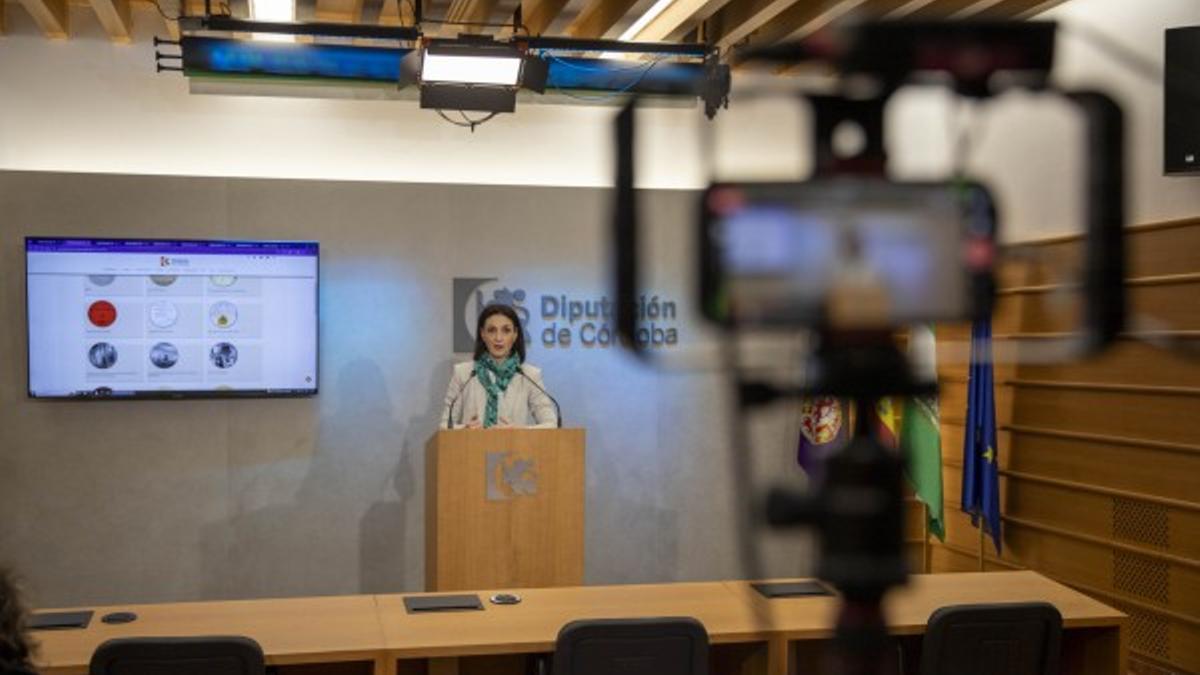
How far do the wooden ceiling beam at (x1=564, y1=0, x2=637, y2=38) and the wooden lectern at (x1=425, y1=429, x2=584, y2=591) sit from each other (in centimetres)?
239

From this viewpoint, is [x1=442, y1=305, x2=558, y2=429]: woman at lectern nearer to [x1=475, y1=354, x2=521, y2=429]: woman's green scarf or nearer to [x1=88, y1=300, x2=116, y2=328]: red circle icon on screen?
[x1=475, y1=354, x2=521, y2=429]: woman's green scarf

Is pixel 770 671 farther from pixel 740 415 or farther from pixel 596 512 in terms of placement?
pixel 596 512

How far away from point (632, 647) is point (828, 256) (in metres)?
2.86

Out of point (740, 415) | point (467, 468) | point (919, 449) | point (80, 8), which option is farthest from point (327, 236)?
point (740, 415)

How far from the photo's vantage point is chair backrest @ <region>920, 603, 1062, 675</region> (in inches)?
161

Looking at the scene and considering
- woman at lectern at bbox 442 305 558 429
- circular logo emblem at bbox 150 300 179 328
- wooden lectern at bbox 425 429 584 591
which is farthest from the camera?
circular logo emblem at bbox 150 300 179 328

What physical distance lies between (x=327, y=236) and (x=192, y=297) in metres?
0.80

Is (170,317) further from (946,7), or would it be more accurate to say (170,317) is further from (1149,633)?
(1149,633)

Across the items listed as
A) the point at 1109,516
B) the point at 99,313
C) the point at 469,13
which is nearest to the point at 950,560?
the point at 1109,516

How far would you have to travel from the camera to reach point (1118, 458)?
6398mm

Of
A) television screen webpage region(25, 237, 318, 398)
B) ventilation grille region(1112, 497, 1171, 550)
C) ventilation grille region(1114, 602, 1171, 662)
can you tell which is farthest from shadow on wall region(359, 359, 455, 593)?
ventilation grille region(1114, 602, 1171, 662)

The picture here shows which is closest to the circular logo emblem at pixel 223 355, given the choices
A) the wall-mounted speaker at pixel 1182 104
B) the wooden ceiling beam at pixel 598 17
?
the wooden ceiling beam at pixel 598 17

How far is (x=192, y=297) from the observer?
7.30m

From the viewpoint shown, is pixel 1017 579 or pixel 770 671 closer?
pixel 770 671
